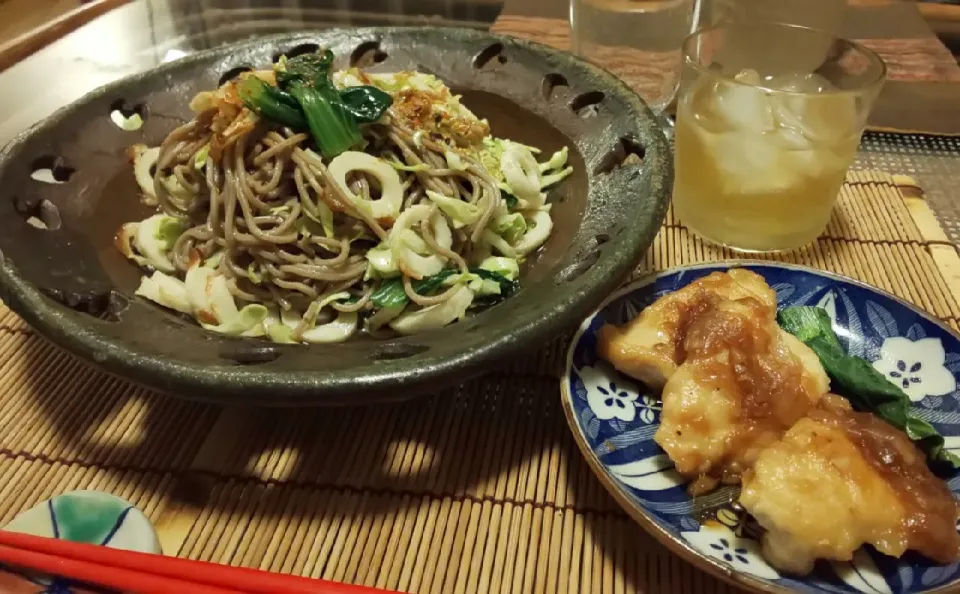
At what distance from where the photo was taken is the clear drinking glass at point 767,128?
2016 millimetres

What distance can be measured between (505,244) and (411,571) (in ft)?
2.97

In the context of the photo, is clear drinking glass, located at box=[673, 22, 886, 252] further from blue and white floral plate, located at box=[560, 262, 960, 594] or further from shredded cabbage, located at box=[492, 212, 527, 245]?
shredded cabbage, located at box=[492, 212, 527, 245]

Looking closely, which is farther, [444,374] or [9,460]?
[9,460]

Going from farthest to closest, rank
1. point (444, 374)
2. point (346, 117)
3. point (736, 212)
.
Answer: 1. point (736, 212)
2. point (346, 117)
3. point (444, 374)

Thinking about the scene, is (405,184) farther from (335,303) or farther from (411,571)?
(411,571)

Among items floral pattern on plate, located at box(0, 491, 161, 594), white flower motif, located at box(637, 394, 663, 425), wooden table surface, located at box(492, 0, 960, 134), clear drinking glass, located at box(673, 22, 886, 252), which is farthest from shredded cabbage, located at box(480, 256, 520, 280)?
wooden table surface, located at box(492, 0, 960, 134)

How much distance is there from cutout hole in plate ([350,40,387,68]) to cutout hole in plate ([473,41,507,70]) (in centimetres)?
33

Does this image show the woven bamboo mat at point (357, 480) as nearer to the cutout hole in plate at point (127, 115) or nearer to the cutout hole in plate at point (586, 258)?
the cutout hole in plate at point (586, 258)

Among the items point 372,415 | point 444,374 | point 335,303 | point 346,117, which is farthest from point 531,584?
point 346,117

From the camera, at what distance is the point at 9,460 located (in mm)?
1557

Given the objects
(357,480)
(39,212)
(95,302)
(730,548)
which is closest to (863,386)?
(730,548)

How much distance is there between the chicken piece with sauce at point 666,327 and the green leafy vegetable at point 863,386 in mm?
102

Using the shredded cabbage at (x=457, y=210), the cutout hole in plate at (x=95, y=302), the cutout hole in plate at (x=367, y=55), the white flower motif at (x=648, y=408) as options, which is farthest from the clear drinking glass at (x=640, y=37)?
the cutout hole in plate at (x=95, y=302)

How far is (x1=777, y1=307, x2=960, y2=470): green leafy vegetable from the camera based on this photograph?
4.44 ft
